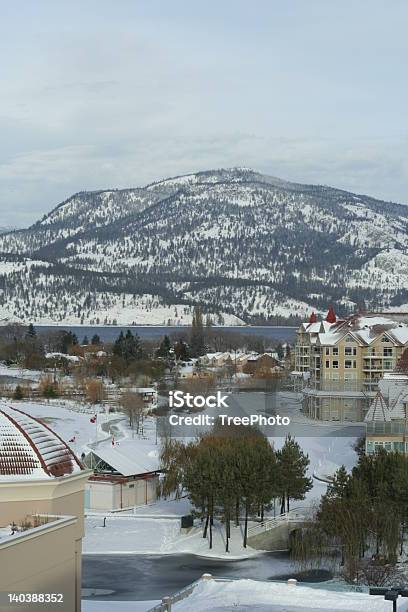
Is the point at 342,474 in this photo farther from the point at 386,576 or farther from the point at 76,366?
the point at 76,366

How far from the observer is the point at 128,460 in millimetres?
41438

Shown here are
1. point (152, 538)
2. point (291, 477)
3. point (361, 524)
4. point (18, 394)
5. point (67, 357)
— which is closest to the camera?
point (361, 524)

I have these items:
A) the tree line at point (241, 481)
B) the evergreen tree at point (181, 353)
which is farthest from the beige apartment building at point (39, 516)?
the evergreen tree at point (181, 353)

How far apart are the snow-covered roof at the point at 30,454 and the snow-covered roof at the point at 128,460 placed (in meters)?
20.9

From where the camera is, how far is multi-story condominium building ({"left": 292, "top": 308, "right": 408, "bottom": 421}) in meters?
59.7

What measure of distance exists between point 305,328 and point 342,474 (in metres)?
39.7

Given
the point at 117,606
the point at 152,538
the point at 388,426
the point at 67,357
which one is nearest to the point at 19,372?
the point at 67,357

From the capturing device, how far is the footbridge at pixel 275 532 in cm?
3322

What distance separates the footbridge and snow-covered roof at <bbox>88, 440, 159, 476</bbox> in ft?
24.5

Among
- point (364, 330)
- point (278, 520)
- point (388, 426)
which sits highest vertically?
point (364, 330)

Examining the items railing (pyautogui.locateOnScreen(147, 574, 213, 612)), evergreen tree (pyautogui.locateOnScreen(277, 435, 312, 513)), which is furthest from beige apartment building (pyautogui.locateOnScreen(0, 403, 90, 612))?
evergreen tree (pyautogui.locateOnScreen(277, 435, 312, 513))

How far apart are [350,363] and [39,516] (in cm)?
4791

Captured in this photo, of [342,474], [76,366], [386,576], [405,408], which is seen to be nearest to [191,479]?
[342,474]

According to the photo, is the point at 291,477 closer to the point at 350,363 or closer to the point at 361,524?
the point at 361,524
